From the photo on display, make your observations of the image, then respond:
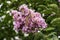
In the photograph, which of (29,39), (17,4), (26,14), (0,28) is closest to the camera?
(26,14)

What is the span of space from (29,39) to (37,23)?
309mm

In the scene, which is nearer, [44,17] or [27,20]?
[27,20]

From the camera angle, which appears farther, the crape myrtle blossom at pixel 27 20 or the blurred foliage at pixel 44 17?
the blurred foliage at pixel 44 17

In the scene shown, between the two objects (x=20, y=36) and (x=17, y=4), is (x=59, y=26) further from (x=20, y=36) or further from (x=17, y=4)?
(x=17, y=4)

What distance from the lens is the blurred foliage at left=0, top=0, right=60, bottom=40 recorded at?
229 centimetres

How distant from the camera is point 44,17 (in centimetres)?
280

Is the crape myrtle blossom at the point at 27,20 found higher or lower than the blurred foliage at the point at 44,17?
lower

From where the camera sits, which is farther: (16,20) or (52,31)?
(52,31)

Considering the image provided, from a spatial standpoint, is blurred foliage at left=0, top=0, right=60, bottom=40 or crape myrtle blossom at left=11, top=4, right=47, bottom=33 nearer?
crape myrtle blossom at left=11, top=4, right=47, bottom=33

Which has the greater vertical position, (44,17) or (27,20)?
(44,17)

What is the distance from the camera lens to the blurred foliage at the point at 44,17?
229 cm

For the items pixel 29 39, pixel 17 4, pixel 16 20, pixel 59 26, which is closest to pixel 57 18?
pixel 59 26

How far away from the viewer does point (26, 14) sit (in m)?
2.07

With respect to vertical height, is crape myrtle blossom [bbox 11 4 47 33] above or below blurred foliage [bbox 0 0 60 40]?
below
